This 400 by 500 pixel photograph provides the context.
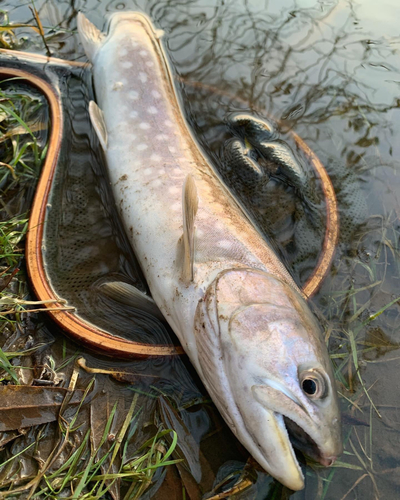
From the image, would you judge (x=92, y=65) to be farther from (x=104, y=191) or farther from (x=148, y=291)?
(x=148, y=291)

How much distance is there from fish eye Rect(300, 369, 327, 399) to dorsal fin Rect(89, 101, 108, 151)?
245 centimetres

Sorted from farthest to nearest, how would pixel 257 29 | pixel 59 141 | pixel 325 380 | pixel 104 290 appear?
pixel 257 29 → pixel 59 141 → pixel 104 290 → pixel 325 380

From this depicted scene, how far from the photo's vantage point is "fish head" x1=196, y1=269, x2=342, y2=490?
6.34ft

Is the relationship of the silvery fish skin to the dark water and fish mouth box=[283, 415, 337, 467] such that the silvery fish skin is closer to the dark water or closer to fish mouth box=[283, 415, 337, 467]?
fish mouth box=[283, 415, 337, 467]

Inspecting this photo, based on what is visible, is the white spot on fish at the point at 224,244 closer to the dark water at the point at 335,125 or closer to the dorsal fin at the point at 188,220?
the dorsal fin at the point at 188,220

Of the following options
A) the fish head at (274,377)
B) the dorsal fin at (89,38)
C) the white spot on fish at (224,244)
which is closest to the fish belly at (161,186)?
the white spot on fish at (224,244)

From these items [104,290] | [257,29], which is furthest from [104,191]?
[257,29]

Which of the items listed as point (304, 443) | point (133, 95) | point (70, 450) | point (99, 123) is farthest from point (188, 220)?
point (133, 95)

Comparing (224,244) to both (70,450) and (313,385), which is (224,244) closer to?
(313,385)

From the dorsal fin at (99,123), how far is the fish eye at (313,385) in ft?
8.04

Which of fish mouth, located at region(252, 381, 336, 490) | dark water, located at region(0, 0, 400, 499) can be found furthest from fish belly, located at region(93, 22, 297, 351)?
fish mouth, located at region(252, 381, 336, 490)

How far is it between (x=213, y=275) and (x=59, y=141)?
1991 millimetres

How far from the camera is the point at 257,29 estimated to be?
5199 millimetres

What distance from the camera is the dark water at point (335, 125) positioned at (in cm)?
245
